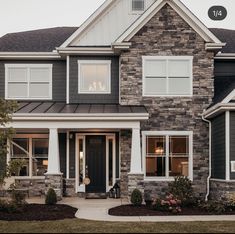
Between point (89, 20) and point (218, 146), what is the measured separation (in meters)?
7.38

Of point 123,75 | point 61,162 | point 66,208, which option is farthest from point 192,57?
point 66,208

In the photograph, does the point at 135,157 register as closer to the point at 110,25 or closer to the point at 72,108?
Answer: the point at 72,108

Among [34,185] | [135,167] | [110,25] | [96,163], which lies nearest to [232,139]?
[135,167]

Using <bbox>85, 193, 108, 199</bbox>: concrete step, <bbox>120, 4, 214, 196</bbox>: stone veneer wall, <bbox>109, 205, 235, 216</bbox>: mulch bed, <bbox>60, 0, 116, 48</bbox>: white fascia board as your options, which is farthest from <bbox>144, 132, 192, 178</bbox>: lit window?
<bbox>60, 0, 116, 48</bbox>: white fascia board

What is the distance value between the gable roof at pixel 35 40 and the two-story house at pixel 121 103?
1.97 feet

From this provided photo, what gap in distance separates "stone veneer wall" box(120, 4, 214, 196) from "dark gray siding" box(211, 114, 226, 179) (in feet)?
1.93

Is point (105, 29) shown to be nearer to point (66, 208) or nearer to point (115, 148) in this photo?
point (115, 148)

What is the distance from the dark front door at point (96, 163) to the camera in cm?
2186

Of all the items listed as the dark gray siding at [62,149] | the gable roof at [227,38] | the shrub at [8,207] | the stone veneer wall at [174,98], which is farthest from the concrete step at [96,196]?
the gable roof at [227,38]

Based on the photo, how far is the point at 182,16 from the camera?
840 inches

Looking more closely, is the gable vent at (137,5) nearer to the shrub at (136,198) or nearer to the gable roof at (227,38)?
the gable roof at (227,38)

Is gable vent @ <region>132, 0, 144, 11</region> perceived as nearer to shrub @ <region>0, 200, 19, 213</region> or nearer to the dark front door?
the dark front door

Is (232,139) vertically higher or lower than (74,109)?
lower

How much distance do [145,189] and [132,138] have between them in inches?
92.8
